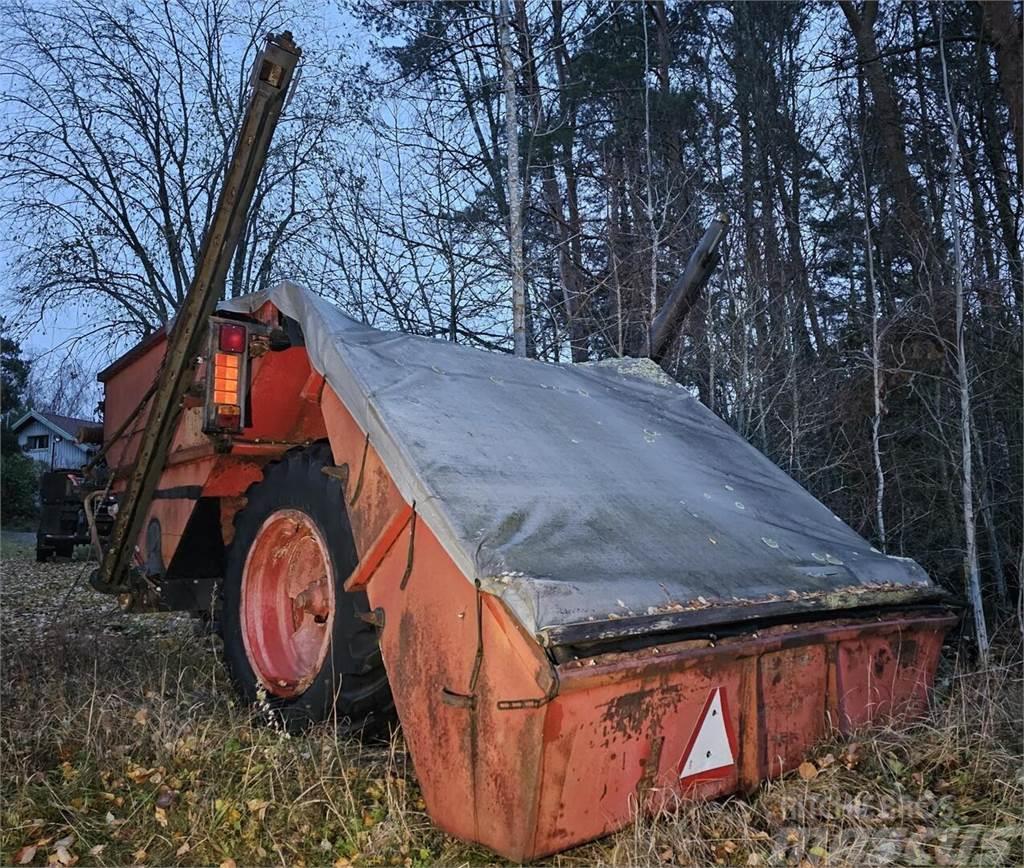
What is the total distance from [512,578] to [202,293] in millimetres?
2255

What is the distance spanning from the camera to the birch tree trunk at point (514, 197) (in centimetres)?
888

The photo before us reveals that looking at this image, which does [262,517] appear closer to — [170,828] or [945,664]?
[170,828]

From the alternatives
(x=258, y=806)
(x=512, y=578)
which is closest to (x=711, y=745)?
(x=512, y=578)

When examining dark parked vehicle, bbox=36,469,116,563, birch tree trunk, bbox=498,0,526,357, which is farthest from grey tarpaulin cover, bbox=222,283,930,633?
dark parked vehicle, bbox=36,469,116,563

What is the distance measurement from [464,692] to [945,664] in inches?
160

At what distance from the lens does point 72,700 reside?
3904 mm

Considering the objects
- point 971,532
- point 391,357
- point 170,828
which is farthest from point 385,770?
point 971,532

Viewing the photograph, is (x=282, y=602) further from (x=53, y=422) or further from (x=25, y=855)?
(x=53, y=422)

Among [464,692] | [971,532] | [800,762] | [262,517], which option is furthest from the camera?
[971,532]

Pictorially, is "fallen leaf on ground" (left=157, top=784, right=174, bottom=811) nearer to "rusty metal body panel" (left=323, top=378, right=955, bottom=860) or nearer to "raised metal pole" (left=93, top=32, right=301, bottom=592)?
"rusty metal body panel" (left=323, top=378, right=955, bottom=860)

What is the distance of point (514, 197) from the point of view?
913cm

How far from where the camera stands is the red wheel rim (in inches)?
144

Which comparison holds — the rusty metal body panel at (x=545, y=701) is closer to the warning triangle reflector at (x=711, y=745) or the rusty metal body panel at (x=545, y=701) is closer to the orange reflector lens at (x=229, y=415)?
the warning triangle reflector at (x=711, y=745)

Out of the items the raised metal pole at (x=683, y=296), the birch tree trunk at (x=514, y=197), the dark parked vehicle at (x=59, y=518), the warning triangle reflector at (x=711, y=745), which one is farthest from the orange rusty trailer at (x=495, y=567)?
the dark parked vehicle at (x=59, y=518)
